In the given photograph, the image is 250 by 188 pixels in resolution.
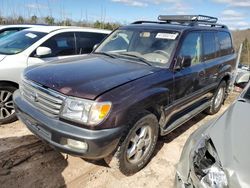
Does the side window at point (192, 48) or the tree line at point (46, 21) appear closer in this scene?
the side window at point (192, 48)

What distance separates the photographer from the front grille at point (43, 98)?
9.41 feet

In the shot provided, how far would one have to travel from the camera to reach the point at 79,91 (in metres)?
2.79

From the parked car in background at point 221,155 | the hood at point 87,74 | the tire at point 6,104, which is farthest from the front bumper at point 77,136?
the tire at point 6,104

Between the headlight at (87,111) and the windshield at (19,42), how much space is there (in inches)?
103

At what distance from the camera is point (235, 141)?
2.21 metres

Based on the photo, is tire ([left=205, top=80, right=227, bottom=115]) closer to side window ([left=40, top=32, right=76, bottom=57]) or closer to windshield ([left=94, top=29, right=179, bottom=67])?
windshield ([left=94, top=29, right=179, bottom=67])

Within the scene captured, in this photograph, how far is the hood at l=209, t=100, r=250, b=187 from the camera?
187cm

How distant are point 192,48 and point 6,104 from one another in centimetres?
331

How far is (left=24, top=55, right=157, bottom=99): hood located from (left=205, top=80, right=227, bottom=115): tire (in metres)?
2.60

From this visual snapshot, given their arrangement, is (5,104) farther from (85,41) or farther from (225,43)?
(225,43)

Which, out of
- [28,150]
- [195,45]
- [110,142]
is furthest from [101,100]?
[195,45]

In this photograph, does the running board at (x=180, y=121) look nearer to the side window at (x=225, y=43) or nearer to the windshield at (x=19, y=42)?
the side window at (x=225, y=43)

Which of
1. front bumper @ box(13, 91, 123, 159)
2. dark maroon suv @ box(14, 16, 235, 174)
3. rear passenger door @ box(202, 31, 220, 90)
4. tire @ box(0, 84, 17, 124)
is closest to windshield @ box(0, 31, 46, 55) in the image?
tire @ box(0, 84, 17, 124)

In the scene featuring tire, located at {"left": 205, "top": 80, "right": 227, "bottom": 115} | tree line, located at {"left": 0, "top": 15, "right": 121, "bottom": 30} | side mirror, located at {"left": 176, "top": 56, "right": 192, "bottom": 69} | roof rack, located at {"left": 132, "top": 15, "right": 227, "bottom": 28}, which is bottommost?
tire, located at {"left": 205, "top": 80, "right": 227, "bottom": 115}
